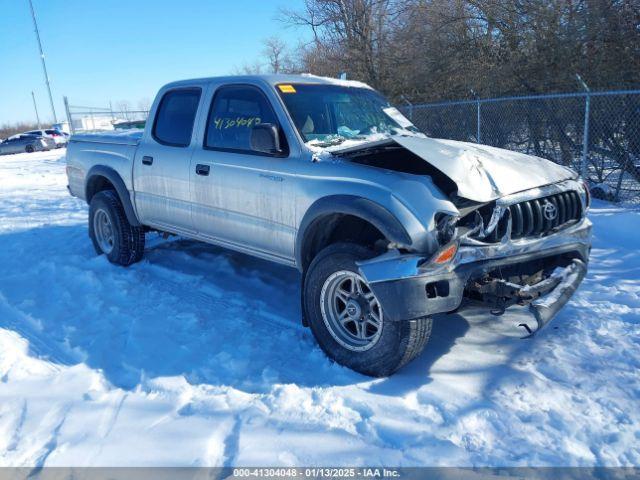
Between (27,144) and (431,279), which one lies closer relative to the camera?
(431,279)

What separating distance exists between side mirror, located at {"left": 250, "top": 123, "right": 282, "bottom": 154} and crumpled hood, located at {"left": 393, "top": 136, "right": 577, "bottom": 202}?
90cm

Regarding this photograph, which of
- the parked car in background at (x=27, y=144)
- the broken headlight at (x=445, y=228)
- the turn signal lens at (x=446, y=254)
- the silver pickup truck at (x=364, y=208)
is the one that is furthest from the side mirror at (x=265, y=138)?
the parked car in background at (x=27, y=144)

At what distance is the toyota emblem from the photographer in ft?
11.2

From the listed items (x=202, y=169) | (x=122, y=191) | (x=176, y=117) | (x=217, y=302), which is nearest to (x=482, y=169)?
(x=202, y=169)

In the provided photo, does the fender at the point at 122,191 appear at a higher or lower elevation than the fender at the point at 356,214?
lower

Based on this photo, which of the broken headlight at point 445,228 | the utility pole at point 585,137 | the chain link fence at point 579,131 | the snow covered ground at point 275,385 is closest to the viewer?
the snow covered ground at point 275,385

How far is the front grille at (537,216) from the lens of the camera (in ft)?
10.5

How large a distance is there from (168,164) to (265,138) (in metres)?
1.59

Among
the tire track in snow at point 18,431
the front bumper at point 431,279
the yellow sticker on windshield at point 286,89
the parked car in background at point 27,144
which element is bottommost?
the parked car in background at point 27,144

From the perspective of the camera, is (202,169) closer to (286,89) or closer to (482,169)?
(286,89)

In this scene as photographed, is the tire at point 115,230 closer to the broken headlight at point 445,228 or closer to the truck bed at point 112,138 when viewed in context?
the truck bed at point 112,138

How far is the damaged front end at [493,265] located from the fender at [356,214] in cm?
13

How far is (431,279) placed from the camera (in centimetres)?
296

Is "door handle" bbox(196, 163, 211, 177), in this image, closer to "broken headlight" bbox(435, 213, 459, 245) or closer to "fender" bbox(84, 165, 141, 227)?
"fender" bbox(84, 165, 141, 227)
